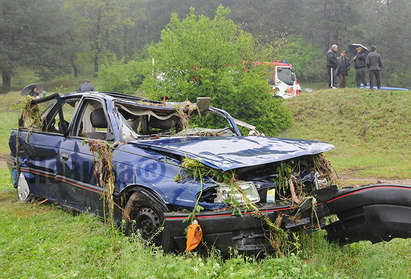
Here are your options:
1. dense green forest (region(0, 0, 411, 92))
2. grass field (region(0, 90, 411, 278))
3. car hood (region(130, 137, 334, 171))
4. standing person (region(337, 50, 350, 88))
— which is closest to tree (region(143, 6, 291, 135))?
standing person (region(337, 50, 350, 88))

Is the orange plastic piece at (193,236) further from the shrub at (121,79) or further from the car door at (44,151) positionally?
the shrub at (121,79)

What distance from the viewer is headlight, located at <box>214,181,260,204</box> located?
357 cm

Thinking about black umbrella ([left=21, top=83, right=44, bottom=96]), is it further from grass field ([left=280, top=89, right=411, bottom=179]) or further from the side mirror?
the side mirror

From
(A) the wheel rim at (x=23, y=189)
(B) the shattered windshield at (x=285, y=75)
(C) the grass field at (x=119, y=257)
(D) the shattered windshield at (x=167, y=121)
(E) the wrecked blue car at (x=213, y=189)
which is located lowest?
(C) the grass field at (x=119, y=257)

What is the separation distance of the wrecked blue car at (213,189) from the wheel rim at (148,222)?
10mm

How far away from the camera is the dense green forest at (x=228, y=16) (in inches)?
1500

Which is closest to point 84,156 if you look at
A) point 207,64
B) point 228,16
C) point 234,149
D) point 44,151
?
point 44,151

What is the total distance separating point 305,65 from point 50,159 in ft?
129

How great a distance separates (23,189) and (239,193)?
401cm

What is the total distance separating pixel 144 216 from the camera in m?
3.92

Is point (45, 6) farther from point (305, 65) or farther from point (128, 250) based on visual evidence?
point (128, 250)

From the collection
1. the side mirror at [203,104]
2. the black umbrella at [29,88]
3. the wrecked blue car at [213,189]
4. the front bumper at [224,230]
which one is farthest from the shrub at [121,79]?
the front bumper at [224,230]

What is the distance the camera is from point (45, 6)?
4228cm

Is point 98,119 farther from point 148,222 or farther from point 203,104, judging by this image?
point 148,222
